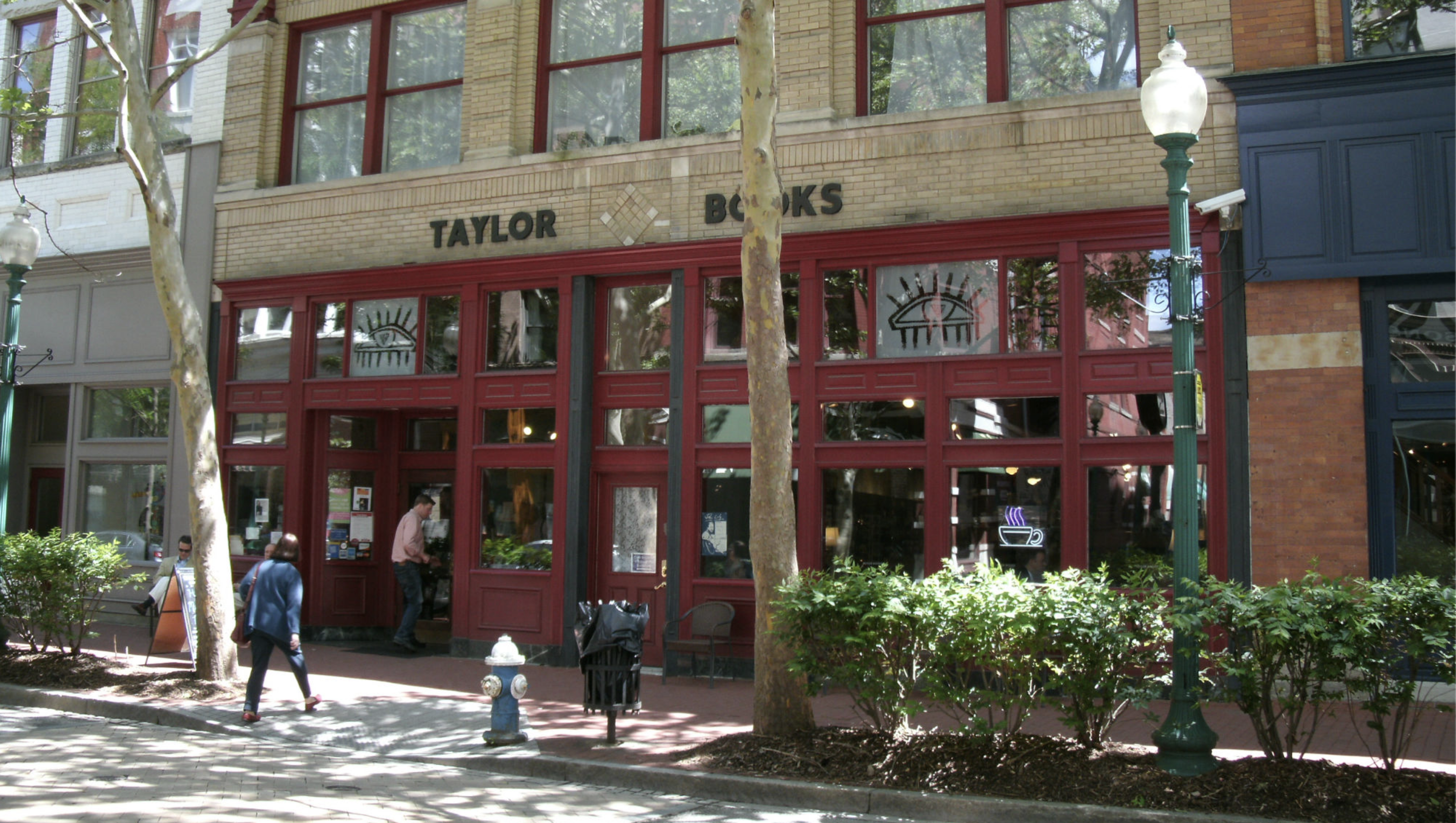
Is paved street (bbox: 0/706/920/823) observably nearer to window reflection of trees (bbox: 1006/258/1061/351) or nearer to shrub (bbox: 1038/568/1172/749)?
shrub (bbox: 1038/568/1172/749)

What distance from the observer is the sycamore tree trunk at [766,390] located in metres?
8.09

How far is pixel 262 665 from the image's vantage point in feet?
30.8

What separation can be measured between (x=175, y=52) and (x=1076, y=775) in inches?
617

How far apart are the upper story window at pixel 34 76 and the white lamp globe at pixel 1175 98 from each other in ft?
55.0

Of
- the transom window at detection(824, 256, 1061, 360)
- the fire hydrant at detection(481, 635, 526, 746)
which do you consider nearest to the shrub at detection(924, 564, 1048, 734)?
the fire hydrant at detection(481, 635, 526, 746)

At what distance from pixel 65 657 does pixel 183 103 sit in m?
8.35

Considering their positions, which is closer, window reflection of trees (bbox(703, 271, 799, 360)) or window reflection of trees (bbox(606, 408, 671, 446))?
window reflection of trees (bbox(703, 271, 799, 360))

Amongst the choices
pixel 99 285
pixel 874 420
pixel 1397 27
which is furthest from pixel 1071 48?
pixel 99 285

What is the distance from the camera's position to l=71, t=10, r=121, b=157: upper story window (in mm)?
16859

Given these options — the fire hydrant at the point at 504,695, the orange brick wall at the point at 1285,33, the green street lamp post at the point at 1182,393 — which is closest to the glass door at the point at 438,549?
the fire hydrant at the point at 504,695

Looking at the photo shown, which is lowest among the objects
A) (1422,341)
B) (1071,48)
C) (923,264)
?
(1422,341)

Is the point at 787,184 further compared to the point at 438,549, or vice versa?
the point at 438,549

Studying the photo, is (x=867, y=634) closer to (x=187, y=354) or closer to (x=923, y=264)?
(x=923, y=264)

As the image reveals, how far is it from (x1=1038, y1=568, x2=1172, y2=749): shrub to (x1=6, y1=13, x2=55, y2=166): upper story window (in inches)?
678
